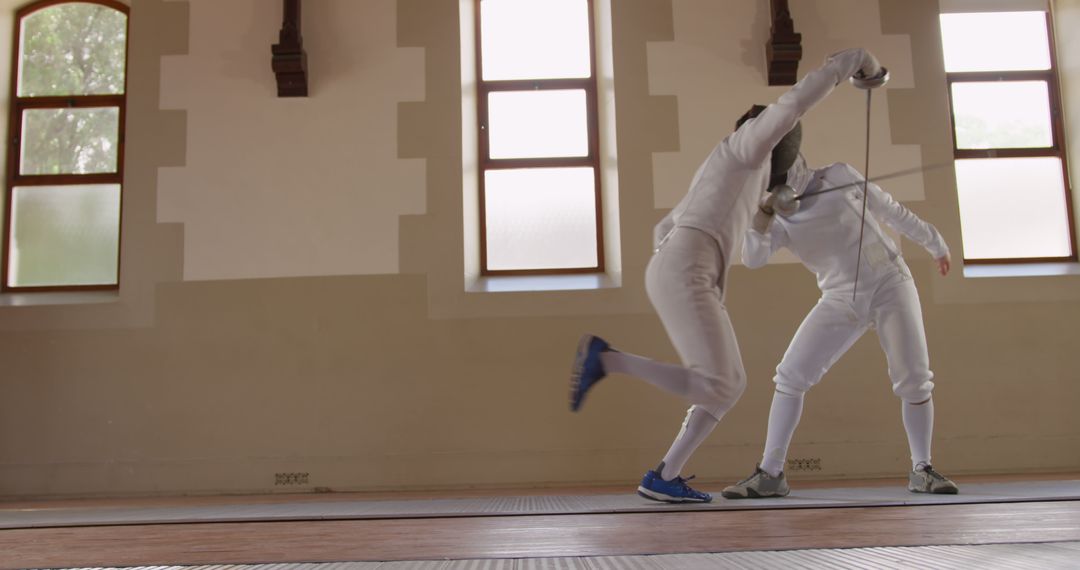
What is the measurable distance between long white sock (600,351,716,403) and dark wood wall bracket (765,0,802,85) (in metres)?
2.58

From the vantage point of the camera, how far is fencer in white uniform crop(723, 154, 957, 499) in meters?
2.95

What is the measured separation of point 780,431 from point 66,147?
4041mm

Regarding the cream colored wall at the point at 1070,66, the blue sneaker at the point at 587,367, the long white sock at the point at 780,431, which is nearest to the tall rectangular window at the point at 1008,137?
the cream colored wall at the point at 1070,66

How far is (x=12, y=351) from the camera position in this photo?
421 cm

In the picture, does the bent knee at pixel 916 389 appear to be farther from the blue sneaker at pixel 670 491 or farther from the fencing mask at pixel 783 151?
the fencing mask at pixel 783 151

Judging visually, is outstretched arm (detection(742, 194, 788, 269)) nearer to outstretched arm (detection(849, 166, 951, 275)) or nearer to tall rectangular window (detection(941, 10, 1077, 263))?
outstretched arm (detection(849, 166, 951, 275))

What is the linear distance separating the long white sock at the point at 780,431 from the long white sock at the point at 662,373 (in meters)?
0.82

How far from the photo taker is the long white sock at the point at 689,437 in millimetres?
2723

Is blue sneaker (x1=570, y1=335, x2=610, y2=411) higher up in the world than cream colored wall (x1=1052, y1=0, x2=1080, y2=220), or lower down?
lower down

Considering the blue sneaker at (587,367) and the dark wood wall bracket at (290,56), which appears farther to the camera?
the dark wood wall bracket at (290,56)

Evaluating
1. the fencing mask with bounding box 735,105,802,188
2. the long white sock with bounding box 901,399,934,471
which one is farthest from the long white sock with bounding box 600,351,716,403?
the long white sock with bounding box 901,399,934,471

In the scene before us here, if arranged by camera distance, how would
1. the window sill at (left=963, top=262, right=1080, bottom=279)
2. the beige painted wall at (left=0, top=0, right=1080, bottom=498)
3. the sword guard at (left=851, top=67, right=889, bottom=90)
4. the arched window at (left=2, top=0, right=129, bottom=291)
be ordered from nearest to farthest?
1. the sword guard at (left=851, top=67, right=889, bottom=90)
2. the beige painted wall at (left=0, top=0, right=1080, bottom=498)
3. the window sill at (left=963, top=262, right=1080, bottom=279)
4. the arched window at (left=2, top=0, right=129, bottom=291)

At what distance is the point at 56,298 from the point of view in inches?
172

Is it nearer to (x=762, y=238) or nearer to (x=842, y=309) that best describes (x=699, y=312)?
(x=762, y=238)
